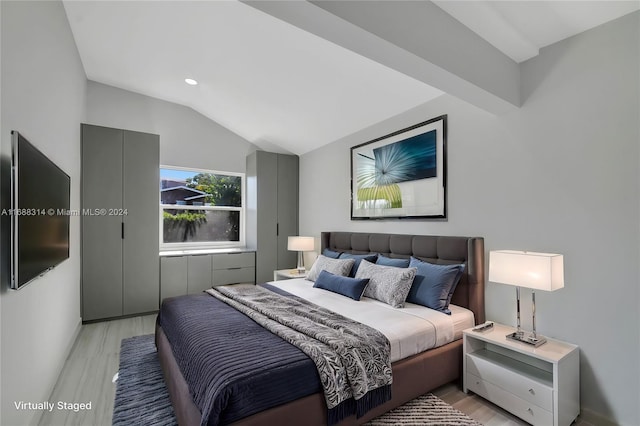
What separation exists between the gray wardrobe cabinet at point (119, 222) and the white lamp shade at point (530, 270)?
12.8ft

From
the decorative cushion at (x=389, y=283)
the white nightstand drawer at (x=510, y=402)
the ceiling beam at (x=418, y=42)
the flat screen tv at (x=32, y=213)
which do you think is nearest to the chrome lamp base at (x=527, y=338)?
the white nightstand drawer at (x=510, y=402)

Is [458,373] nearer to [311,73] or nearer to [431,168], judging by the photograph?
[431,168]

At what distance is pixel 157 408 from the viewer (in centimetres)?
203

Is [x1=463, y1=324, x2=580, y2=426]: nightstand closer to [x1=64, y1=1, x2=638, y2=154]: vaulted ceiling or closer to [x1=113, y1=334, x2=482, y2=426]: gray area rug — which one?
[x1=113, y1=334, x2=482, y2=426]: gray area rug

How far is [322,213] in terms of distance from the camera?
455 cm

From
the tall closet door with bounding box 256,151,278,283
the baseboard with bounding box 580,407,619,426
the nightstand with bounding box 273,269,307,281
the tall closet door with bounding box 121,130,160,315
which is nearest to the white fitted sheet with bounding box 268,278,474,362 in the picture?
the baseboard with bounding box 580,407,619,426

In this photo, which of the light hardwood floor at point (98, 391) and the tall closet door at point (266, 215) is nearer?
the light hardwood floor at point (98, 391)

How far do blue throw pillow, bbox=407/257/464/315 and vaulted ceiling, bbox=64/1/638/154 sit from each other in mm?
1326

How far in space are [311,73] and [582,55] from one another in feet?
6.93

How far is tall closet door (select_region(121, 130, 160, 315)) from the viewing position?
3865mm

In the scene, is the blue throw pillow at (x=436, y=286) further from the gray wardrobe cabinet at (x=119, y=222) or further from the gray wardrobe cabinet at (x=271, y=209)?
the gray wardrobe cabinet at (x=119, y=222)

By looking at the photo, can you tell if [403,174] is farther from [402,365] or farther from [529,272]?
[402,365]

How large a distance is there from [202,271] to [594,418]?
4.21 meters

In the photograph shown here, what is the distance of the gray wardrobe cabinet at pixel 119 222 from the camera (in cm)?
366
